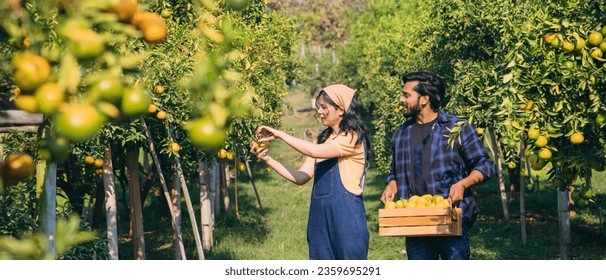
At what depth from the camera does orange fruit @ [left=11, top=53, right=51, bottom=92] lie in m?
1.52

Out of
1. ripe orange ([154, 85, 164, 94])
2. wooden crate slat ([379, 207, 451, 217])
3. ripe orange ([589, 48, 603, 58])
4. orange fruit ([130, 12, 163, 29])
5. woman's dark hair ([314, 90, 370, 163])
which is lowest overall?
wooden crate slat ([379, 207, 451, 217])

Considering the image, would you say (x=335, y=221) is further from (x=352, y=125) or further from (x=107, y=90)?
(x=107, y=90)

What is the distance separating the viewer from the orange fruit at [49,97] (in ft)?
4.84

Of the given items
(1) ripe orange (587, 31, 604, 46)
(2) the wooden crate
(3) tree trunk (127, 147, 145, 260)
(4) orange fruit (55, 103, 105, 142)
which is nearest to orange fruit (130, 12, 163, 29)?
(4) orange fruit (55, 103, 105, 142)

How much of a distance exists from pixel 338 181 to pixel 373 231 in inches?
384

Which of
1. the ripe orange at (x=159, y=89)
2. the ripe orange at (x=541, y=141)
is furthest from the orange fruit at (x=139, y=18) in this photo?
the ripe orange at (x=159, y=89)

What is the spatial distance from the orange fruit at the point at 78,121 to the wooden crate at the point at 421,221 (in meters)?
3.27

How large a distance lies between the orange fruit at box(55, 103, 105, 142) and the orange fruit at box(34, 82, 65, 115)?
0.04m

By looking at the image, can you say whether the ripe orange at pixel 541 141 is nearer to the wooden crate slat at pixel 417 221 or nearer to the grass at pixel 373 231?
the wooden crate slat at pixel 417 221

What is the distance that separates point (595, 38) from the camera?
16.8 feet

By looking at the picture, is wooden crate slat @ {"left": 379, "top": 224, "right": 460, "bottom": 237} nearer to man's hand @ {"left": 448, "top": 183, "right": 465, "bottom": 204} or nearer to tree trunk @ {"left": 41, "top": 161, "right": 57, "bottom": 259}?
man's hand @ {"left": 448, "top": 183, "right": 465, "bottom": 204}
